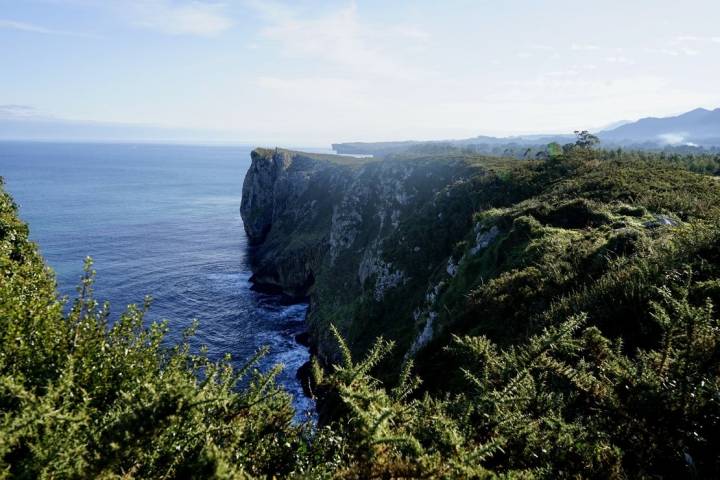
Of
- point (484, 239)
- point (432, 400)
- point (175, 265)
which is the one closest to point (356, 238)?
point (175, 265)

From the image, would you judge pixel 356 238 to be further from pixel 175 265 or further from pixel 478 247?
pixel 478 247

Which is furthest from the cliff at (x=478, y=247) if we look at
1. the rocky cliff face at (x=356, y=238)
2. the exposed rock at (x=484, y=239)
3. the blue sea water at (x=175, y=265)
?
the blue sea water at (x=175, y=265)

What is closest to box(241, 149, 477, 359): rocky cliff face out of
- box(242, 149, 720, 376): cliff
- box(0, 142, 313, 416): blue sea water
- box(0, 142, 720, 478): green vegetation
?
box(242, 149, 720, 376): cliff

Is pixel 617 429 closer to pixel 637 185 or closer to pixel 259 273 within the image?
pixel 637 185

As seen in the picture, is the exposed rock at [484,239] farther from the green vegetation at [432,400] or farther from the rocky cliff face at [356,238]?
the green vegetation at [432,400]

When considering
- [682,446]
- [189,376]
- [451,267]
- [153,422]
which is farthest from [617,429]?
[451,267]

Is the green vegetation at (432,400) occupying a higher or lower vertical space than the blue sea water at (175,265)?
higher

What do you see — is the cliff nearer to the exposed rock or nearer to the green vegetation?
the exposed rock

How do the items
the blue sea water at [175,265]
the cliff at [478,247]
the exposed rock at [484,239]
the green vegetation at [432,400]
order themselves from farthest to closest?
the blue sea water at [175,265], the exposed rock at [484,239], the cliff at [478,247], the green vegetation at [432,400]
